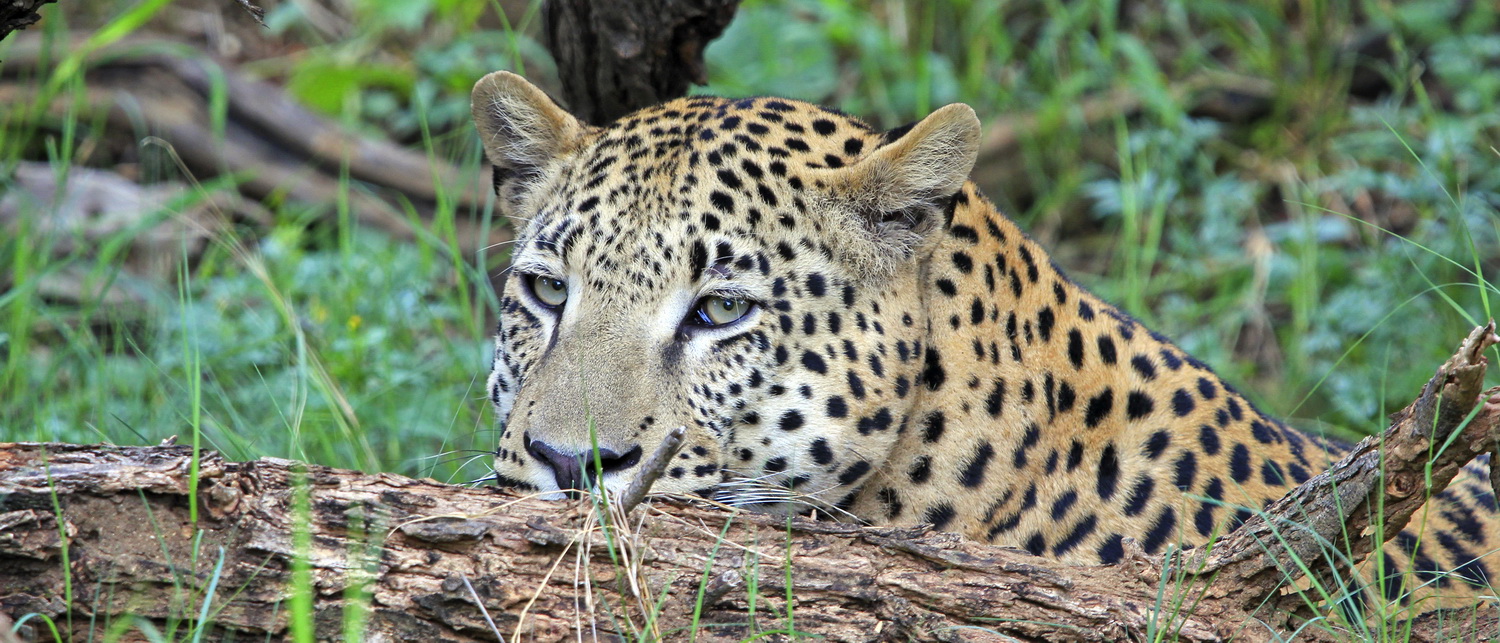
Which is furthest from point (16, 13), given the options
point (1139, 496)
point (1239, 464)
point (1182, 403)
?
point (1239, 464)

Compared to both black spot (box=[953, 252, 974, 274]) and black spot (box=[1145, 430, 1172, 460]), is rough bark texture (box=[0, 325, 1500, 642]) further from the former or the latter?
black spot (box=[953, 252, 974, 274])

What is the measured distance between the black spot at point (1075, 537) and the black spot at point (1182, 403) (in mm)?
524

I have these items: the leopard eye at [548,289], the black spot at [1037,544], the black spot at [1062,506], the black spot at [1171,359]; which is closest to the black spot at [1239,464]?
the black spot at [1171,359]

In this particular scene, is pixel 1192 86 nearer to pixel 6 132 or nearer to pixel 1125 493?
pixel 1125 493

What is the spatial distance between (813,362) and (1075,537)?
3.62 ft

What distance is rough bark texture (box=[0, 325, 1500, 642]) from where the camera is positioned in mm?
3221

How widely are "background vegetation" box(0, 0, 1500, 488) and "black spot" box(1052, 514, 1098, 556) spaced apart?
2.68m

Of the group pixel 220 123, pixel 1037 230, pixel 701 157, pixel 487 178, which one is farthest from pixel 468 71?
pixel 701 157

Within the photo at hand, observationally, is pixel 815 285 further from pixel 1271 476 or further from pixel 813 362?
pixel 1271 476

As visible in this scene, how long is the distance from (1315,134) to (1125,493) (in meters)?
7.33

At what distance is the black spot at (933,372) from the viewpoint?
441 centimetres

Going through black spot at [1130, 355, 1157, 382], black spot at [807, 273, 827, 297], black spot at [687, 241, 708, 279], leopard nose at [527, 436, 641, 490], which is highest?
black spot at [687, 241, 708, 279]

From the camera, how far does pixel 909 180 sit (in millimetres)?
4430

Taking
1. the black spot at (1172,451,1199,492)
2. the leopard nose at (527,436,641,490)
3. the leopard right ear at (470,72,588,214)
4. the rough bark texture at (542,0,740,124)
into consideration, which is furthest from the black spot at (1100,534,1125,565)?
the rough bark texture at (542,0,740,124)
